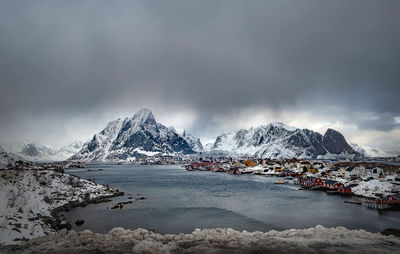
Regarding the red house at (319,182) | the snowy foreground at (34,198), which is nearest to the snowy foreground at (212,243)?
the snowy foreground at (34,198)

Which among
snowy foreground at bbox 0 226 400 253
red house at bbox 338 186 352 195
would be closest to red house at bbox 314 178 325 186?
red house at bbox 338 186 352 195

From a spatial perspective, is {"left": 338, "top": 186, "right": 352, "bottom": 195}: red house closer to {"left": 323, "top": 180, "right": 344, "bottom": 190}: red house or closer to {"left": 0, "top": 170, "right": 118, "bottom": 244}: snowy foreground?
{"left": 323, "top": 180, "right": 344, "bottom": 190}: red house

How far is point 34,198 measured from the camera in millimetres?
39469

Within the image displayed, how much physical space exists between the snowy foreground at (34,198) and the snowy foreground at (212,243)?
12.4 ft

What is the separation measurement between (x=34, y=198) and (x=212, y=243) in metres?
34.8

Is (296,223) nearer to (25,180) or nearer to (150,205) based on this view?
(150,205)

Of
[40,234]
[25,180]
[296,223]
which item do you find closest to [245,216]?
[296,223]

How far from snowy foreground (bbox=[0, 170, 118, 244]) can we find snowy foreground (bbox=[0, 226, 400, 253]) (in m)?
3.79

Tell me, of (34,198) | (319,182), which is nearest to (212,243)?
(34,198)

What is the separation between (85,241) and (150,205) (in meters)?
27.6

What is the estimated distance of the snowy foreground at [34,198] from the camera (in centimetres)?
2522

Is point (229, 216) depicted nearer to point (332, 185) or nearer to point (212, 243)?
point (212, 243)

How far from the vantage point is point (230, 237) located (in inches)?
976

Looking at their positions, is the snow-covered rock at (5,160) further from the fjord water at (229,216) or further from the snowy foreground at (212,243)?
the snowy foreground at (212,243)
